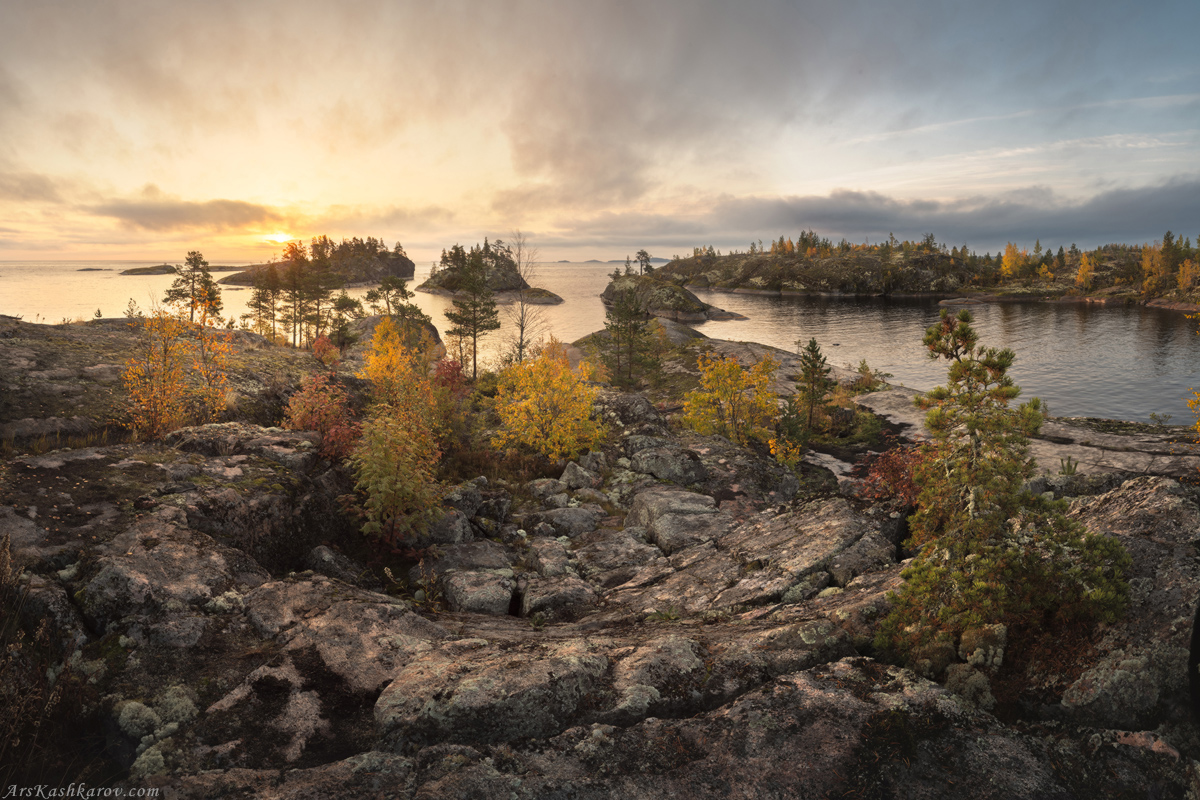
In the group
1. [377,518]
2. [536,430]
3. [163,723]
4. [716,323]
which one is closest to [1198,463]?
[536,430]

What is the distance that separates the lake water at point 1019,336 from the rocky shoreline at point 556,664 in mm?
11405

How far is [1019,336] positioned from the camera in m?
78.9

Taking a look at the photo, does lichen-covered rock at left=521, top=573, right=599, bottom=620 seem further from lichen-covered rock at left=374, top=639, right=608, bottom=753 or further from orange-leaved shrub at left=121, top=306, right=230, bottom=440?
orange-leaved shrub at left=121, top=306, right=230, bottom=440

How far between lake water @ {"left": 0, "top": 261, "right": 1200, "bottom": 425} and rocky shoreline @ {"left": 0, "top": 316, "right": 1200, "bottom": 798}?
11.4m

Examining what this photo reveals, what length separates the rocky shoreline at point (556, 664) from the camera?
12.9 feet

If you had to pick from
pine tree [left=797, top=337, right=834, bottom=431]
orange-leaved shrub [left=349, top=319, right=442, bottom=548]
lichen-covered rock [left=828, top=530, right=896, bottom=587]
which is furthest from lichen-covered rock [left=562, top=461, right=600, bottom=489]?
pine tree [left=797, top=337, right=834, bottom=431]

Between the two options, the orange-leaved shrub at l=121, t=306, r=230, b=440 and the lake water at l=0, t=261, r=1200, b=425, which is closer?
the orange-leaved shrub at l=121, t=306, r=230, b=440

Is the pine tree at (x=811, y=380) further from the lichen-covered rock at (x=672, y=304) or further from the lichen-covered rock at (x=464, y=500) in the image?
the lichen-covered rock at (x=672, y=304)

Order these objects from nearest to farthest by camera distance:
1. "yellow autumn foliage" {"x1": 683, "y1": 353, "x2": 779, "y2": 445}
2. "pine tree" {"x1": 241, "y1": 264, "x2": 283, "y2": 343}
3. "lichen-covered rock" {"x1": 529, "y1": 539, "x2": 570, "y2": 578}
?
"lichen-covered rock" {"x1": 529, "y1": 539, "x2": 570, "y2": 578} → "yellow autumn foliage" {"x1": 683, "y1": 353, "x2": 779, "y2": 445} → "pine tree" {"x1": 241, "y1": 264, "x2": 283, "y2": 343}

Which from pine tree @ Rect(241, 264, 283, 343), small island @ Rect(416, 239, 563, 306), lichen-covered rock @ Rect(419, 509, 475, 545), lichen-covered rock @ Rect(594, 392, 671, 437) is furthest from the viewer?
small island @ Rect(416, 239, 563, 306)

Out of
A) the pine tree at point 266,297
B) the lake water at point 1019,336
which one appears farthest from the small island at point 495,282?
the pine tree at point 266,297

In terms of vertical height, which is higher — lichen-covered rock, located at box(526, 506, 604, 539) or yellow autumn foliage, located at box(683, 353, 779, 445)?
yellow autumn foliage, located at box(683, 353, 779, 445)

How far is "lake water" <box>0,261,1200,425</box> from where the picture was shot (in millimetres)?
46312

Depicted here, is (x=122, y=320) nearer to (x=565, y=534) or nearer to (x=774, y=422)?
(x=565, y=534)
